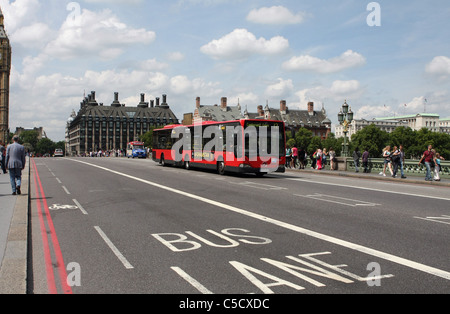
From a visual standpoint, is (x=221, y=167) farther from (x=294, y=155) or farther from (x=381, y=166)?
(x=381, y=166)

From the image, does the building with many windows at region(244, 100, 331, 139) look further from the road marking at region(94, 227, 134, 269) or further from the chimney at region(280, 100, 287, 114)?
the road marking at region(94, 227, 134, 269)

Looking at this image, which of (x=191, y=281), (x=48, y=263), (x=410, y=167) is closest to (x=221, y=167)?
(x=410, y=167)

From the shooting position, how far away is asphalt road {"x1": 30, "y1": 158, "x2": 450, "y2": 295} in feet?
17.0

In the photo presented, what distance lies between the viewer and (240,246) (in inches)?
280

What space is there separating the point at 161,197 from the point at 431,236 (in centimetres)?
829

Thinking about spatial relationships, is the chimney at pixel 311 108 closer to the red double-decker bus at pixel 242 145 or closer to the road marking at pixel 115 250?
the red double-decker bus at pixel 242 145

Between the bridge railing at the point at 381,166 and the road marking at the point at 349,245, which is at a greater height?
the bridge railing at the point at 381,166

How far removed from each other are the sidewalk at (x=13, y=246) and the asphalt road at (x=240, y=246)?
0.75 ft

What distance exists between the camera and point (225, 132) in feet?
79.2

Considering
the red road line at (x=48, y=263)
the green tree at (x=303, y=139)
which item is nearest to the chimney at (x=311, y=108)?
the green tree at (x=303, y=139)

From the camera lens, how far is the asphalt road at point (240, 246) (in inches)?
204

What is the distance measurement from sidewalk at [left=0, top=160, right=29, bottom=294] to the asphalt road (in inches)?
8.9
